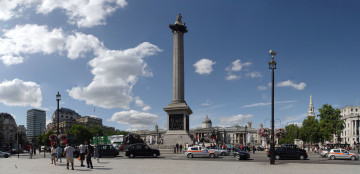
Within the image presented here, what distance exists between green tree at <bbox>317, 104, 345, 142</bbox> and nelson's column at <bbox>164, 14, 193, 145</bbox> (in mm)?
38853

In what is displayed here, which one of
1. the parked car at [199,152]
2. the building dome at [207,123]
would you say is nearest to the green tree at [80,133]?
the parked car at [199,152]

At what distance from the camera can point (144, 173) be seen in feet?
59.2

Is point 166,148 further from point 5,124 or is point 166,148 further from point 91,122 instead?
point 91,122

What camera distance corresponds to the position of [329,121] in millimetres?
74438

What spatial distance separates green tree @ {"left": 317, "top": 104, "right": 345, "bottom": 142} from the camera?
2867 inches

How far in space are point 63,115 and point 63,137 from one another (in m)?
164

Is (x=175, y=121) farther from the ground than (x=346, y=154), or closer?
farther from the ground

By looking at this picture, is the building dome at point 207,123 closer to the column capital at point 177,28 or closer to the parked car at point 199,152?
the column capital at point 177,28

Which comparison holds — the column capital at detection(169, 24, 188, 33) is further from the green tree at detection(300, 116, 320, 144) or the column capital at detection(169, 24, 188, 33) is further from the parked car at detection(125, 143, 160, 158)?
the green tree at detection(300, 116, 320, 144)

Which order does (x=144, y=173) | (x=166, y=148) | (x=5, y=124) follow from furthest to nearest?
(x=5, y=124)
(x=166, y=148)
(x=144, y=173)

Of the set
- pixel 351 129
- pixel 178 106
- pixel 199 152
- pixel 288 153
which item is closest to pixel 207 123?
pixel 351 129

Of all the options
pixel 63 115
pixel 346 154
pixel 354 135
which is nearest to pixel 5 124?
pixel 63 115

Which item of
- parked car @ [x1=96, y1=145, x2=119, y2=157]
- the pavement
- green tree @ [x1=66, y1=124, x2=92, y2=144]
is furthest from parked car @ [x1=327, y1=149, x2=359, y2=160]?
green tree @ [x1=66, y1=124, x2=92, y2=144]

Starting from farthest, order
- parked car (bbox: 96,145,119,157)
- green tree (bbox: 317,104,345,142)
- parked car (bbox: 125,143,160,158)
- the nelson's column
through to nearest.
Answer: green tree (bbox: 317,104,345,142) < the nelson's column < parked car (bbox: 96,145,119,157) < parked car (bbox: 125,143,160,158)
